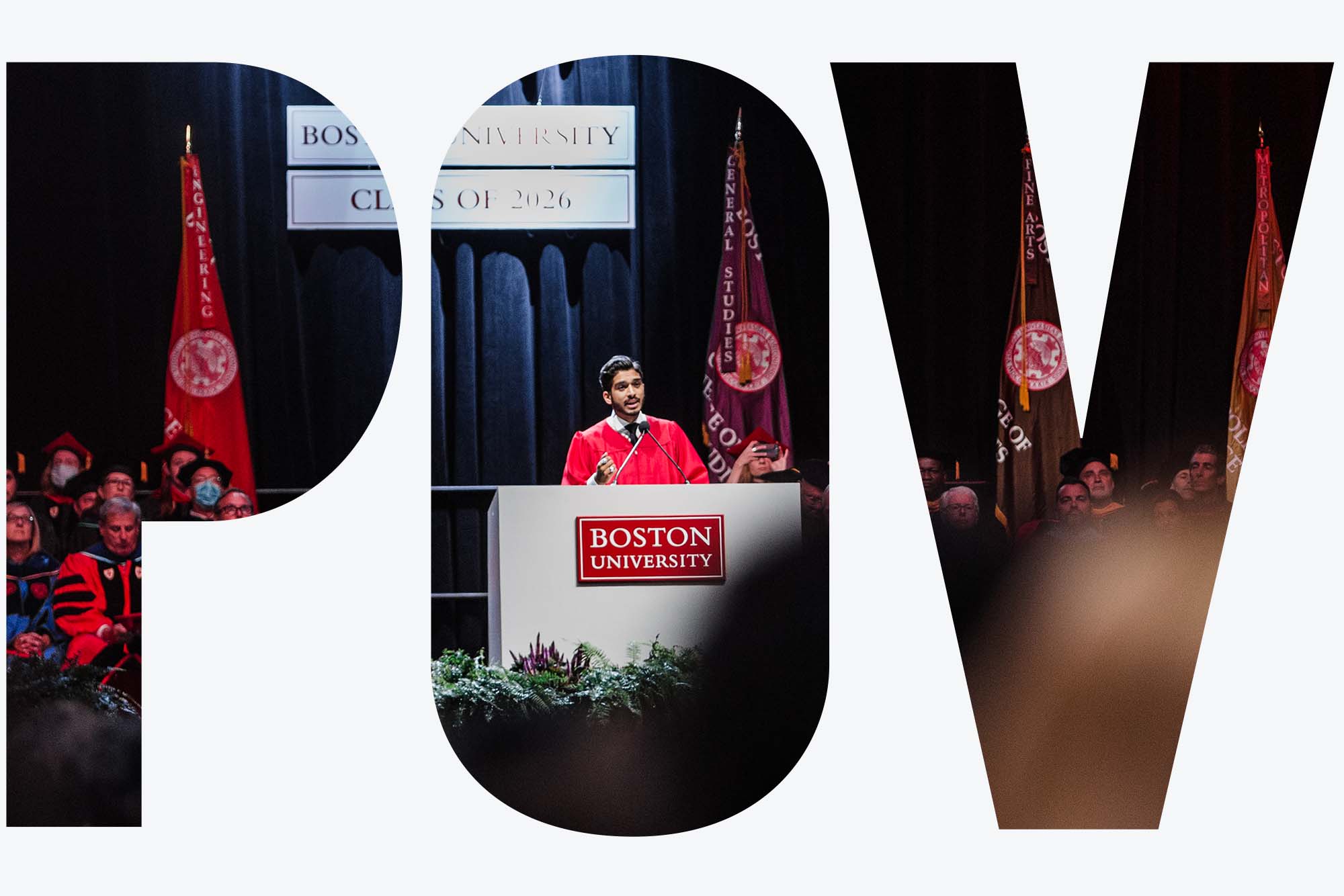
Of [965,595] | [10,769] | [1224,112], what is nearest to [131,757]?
[10,769]

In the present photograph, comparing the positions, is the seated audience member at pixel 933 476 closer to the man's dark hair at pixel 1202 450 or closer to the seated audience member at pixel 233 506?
the man's dark hair at pixel 1202 450

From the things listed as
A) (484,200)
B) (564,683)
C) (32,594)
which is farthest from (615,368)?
(32,594)

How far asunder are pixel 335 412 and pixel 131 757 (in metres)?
1.04

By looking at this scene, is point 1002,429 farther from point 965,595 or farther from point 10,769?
point 10,769

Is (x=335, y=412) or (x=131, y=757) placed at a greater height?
(x=335, y=412)

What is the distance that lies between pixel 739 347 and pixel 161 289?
4.93 feet

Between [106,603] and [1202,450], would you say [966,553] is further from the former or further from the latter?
[106,603]

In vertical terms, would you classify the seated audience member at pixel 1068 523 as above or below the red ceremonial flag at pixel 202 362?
below

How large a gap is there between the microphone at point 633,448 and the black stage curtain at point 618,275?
0.15ft

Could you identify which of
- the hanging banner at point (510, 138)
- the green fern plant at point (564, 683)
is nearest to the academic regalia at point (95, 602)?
the green fern plant at point (564, 683)

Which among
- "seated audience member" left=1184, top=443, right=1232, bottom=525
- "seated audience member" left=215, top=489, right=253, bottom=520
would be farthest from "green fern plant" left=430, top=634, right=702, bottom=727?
"seated audience member" left=1184, top=443, right=1232, bottom=525

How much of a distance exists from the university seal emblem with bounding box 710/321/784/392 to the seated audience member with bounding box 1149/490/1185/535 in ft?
3.49

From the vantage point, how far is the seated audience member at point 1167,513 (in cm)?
261

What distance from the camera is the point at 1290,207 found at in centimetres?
261
